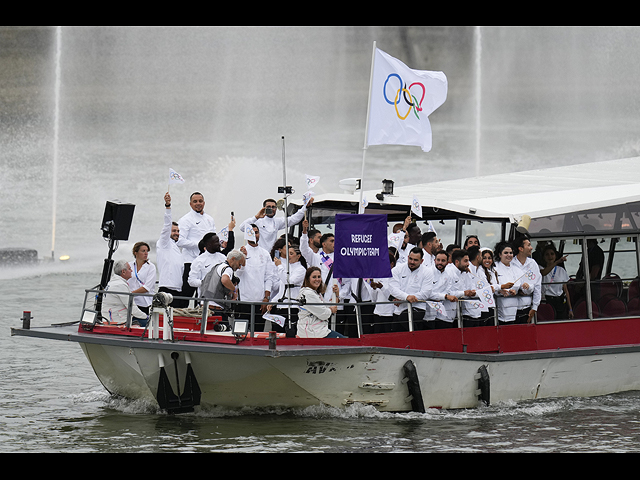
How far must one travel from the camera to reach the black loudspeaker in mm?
12227

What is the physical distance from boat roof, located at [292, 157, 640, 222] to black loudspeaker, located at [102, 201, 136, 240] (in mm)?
3567

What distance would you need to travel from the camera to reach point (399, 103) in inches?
500

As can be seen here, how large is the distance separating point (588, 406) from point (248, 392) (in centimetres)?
469

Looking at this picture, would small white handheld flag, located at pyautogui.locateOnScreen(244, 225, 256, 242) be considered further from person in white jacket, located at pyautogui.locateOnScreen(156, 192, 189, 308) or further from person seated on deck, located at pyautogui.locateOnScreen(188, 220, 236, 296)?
person in white jacket, located at pyautogui.locateOnScreen(156, 192, 189, 308)

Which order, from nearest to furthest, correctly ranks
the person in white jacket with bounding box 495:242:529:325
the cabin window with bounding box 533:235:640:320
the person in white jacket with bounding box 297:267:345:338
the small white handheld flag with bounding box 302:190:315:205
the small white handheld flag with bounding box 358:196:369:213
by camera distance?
the person in white jacket with bounding box 297:267:345:338
the small white handheld flag with bounding box 358:196:369:213
the person in white jacket with bounding box 495:242:529:325
the cabin window with bounding box 533:235:640:320
the small white handheld flag with bounding box 302:190:315:205

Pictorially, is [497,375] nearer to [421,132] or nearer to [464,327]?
[464,327]

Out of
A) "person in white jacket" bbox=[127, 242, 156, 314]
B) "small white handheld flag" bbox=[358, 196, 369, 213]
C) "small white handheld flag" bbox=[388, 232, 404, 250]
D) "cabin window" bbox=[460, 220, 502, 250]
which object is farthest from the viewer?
"cabin window" bbox=[460, 220, 502, 250]

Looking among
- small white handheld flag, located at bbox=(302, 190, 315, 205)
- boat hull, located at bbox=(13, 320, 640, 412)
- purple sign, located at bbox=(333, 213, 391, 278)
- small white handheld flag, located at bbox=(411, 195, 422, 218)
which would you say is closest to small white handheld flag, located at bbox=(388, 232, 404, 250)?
small white handheld flag, located at bbox=(411, 195, 422, 218)

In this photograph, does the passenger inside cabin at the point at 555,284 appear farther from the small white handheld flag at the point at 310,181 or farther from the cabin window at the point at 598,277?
the small white handheld flag at the point at 310,181

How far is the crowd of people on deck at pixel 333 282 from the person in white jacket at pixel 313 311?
11 mm

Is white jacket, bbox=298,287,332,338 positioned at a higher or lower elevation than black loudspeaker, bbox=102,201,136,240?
lower

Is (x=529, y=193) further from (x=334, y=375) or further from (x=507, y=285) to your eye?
(x=334, y=375)

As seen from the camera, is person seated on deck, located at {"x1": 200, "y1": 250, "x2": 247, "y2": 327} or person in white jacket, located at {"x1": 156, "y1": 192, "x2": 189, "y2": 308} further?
person in white jacket, located at {"x1": 156, "y1": 192, "x2": 189, "y2": 308}

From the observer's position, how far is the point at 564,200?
13680 mm
